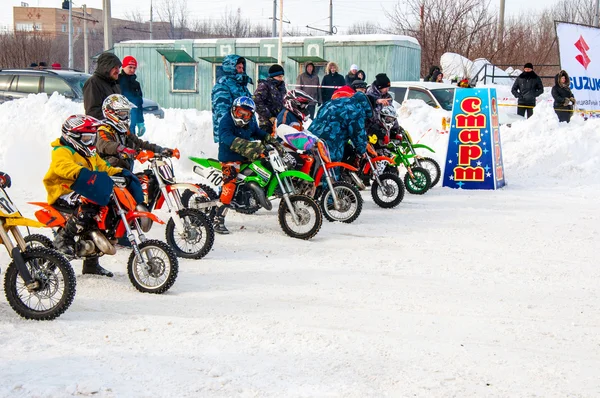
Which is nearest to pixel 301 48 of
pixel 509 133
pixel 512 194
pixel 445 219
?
pixel 509 133

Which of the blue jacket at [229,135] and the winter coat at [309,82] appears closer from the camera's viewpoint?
the blue jacket at [229,135]

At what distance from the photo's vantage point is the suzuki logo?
1844 cm

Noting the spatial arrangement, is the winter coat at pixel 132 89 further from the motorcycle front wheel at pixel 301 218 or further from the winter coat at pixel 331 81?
the winter coat at pixel 331 81

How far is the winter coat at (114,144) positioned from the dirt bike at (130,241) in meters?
1.12

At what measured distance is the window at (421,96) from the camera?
18.4 m

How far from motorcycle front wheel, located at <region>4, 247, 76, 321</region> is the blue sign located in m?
8.67

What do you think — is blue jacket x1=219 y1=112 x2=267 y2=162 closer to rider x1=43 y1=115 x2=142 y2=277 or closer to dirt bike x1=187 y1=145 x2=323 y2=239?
dirt bike x1=187 y1=145 x2=323 y2=239

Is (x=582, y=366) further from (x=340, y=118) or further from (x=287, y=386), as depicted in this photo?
(x=340, y=118)

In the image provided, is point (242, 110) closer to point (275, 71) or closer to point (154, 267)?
point (275, 71)

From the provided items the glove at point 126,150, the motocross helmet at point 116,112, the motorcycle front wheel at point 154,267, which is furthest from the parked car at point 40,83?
the motorcycle front wheel at point 154,267

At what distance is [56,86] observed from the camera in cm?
1730

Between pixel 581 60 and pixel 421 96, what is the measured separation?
3947mm

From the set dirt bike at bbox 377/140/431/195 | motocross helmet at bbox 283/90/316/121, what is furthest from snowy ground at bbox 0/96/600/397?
dirt bike at bbox 377/140/431/195

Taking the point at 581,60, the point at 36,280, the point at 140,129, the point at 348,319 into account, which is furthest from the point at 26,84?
the point at 348,319
